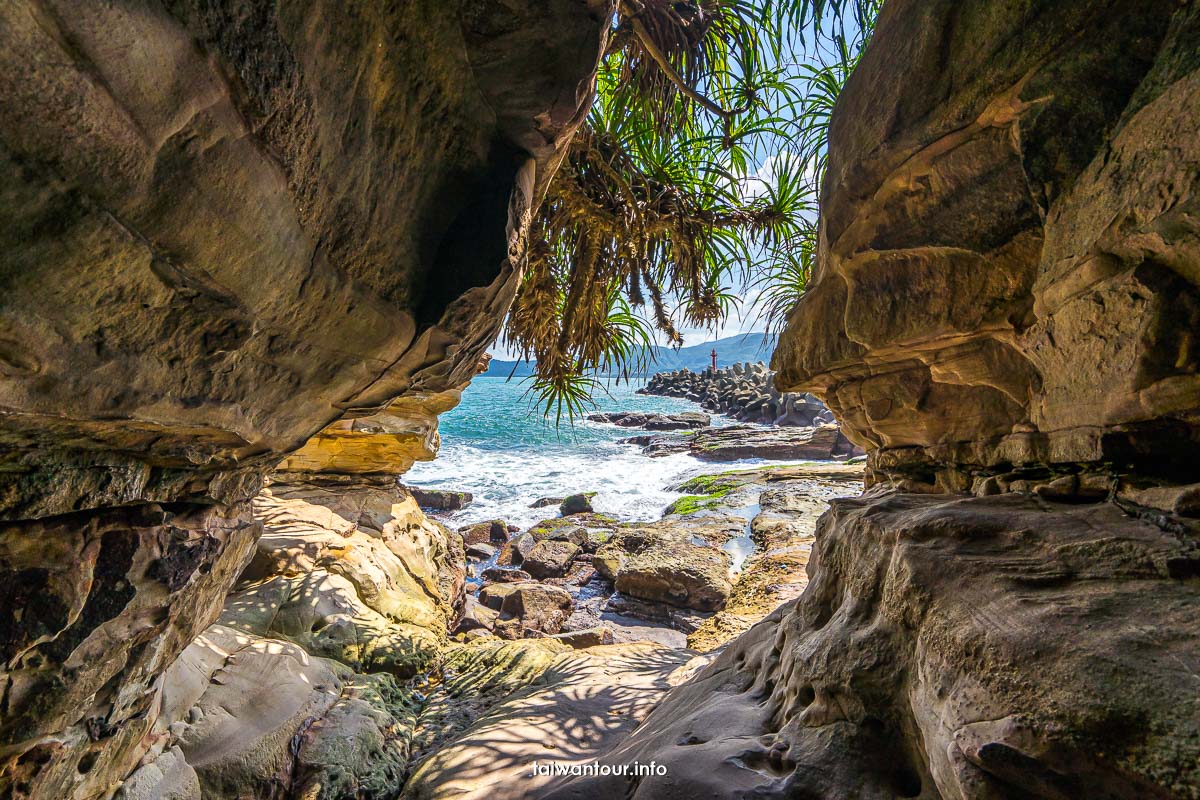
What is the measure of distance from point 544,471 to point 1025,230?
953 inches

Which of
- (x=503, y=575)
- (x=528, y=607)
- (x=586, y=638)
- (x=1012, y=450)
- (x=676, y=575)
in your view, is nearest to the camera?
(x=1012, y=450)

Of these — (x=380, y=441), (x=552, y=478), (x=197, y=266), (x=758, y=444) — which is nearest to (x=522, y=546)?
(x=380, y=441)

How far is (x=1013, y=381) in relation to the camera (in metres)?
2.36

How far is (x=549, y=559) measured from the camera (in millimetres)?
10758

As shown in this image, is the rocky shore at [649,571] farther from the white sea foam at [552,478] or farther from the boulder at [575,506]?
the white sea foam at [552,478]

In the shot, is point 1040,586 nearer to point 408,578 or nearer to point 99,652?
point 99,652

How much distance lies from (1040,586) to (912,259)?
175 cm

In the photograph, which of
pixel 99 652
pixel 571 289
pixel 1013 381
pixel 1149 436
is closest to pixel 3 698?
pixel 99 652

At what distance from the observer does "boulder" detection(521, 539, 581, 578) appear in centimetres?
1048

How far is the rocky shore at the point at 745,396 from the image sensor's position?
31.2 meters

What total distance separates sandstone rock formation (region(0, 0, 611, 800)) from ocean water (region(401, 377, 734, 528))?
6.28 metres

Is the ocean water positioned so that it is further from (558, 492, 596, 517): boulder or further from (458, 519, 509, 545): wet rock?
(458, 519, 509, 545): wet rock

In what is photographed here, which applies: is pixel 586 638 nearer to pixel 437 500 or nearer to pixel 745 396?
pixel 437 500

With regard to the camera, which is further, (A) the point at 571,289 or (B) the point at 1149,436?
(A) the point at 571,289
